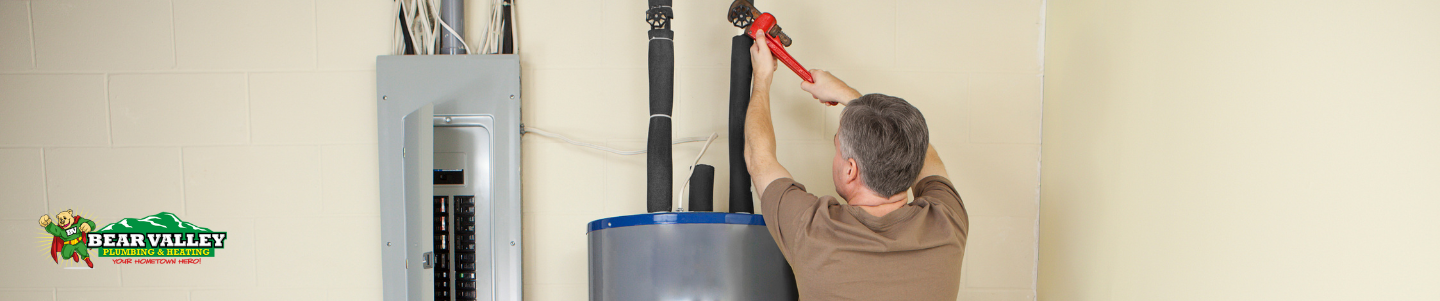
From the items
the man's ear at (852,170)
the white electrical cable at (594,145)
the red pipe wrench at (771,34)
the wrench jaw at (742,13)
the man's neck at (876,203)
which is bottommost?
the man's neck at (876,203)

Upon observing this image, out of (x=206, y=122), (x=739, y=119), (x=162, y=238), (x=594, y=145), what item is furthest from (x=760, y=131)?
(x=162, y=238)

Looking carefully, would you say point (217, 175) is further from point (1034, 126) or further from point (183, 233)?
point (1034, 126)

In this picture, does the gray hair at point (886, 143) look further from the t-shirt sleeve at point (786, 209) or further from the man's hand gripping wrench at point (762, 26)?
the man's hand gripping wrench at point (762, 26)

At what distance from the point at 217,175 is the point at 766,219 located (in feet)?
4.15

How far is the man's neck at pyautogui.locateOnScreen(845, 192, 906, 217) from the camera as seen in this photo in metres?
1.06

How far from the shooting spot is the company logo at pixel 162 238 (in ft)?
4.92

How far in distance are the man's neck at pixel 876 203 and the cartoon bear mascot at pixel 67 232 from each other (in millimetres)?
1690

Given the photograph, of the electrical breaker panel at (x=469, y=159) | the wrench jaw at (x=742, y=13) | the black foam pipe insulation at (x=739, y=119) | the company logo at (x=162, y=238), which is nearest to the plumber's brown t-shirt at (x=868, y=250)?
the black foam pipe insulation at (x=739, y=119)

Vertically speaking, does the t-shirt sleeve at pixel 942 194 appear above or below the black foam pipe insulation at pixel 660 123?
below

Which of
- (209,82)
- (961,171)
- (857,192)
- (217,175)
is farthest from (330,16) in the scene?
(961,171)

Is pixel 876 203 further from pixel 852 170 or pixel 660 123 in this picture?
pixel 660 123

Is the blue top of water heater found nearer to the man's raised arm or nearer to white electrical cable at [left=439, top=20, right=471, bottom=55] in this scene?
the man's raised arm

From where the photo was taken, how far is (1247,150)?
96cm

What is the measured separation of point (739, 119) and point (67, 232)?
1535mm
